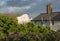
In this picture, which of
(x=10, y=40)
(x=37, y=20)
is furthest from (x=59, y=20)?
(x=10, y=40)

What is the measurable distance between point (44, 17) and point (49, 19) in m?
4.38

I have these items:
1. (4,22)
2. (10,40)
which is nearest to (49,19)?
(4,22)

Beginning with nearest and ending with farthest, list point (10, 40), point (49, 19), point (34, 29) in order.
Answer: point (10, 40), point (34, 29), point (49, 19)

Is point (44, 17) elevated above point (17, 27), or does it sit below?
below

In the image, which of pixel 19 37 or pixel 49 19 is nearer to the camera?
pixel 19 37

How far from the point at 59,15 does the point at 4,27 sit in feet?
130

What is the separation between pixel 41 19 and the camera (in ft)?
210

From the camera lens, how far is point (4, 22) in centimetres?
2528

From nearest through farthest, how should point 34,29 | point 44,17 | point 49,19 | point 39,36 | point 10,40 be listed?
point 39,36 → point 10,40 → point 34,29 → point 49,19 → point 44,17

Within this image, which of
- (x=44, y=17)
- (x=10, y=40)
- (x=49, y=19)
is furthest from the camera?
(x=44, y=17)

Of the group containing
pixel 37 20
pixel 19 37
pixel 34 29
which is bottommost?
pixel 37 20

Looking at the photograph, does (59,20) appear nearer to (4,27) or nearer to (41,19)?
(41,19)

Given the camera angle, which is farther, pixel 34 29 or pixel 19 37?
pixel 34 29

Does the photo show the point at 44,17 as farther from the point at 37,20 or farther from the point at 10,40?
the point at 10,40
